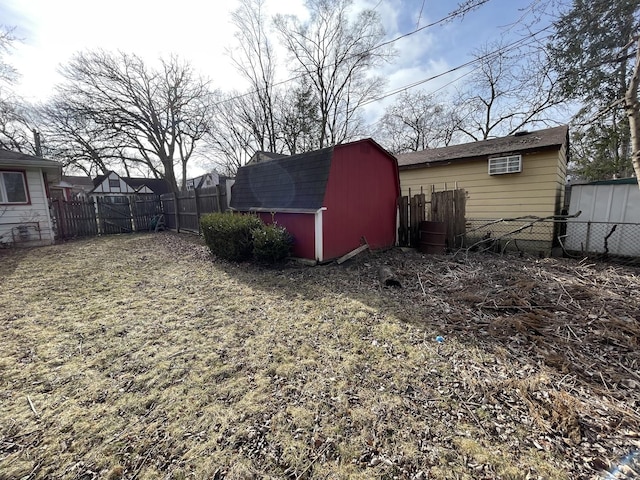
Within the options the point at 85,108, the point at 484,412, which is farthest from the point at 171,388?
the point at 85,108

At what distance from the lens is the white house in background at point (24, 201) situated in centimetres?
816

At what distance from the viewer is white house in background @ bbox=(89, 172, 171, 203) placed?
28047mm

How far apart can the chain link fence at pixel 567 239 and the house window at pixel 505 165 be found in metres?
1.45

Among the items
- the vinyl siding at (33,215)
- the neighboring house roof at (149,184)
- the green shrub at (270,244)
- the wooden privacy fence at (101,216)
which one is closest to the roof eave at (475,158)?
the green shrub at (270,244)

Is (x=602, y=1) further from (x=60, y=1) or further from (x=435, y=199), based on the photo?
(x=60, y=1)

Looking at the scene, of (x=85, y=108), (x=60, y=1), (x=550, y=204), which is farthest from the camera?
(x=85, y=108)

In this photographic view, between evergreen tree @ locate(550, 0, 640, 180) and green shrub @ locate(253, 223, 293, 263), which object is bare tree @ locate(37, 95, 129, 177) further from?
evergreen tree @ locate(550, 0, 640, 180)

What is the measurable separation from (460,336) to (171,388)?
302 centimetres

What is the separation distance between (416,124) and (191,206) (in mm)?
19104

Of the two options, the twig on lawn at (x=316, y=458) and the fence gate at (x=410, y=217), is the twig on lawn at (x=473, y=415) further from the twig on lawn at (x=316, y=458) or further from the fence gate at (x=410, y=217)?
the fence gate at (x=410, y=217)

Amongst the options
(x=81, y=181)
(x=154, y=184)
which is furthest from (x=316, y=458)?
(x=81, y=181)

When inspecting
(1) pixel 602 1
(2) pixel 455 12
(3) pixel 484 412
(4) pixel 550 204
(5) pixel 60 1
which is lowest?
(3) pixel 484 412

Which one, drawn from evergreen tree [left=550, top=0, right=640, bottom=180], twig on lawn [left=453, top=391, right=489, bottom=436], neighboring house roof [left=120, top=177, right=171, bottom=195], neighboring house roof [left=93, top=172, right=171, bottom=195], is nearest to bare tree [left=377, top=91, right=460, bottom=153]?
evergreen tree [left=550, top=0, right=640, bottom=180]

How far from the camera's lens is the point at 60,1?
222 inches
